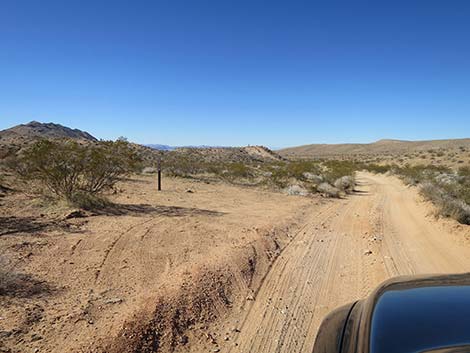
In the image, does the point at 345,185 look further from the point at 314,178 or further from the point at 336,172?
the point at 336,172

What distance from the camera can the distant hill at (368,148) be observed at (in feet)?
461

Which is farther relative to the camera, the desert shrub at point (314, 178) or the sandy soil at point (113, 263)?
the desert shrub at point (314, 178)

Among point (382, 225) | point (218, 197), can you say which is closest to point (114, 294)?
point (382, 225)

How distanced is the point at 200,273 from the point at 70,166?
8669 millimetres

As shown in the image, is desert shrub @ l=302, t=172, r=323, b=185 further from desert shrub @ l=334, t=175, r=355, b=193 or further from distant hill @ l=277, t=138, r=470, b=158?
distant hill @ l=277, t=138, r=470, b=158

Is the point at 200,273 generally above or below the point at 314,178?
below

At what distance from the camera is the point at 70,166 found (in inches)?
515

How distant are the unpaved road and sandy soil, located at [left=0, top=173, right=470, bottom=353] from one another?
1.1 inches

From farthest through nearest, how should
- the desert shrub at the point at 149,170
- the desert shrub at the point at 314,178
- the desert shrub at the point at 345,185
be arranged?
the desert shrub at the point at 149,170 → the desert shrub at the point at 314,178 → the desert shrub at the point at 345,185

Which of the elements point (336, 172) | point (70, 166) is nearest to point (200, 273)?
point (70, 166)

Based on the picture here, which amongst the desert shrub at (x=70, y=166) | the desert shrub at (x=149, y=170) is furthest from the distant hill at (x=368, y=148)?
the desert shrub at (x=70, y=166)

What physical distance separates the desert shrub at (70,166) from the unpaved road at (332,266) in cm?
838

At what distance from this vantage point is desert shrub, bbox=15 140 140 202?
1273 centimetres

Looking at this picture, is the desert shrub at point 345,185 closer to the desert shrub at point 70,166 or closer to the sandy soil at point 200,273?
the sandy soil at point 200,273
